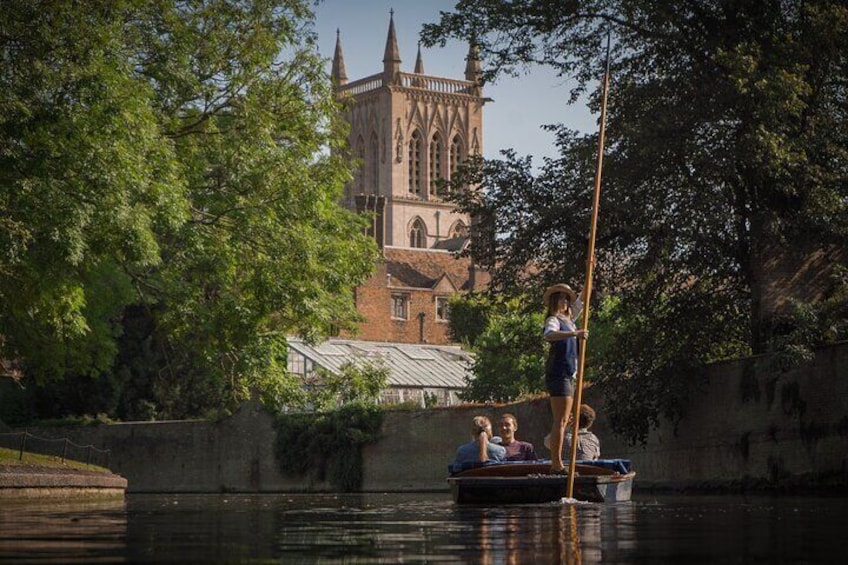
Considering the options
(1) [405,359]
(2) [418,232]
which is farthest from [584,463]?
(2) [418,232]

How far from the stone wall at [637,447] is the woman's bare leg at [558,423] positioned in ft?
34.9

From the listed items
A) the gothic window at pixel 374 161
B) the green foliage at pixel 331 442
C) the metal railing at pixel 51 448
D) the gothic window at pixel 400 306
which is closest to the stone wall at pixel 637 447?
the green foliage at pixel 331 442

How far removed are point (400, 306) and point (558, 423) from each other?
7523cm

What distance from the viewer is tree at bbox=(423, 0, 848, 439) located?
89.0 ft

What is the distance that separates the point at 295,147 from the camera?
30.4m

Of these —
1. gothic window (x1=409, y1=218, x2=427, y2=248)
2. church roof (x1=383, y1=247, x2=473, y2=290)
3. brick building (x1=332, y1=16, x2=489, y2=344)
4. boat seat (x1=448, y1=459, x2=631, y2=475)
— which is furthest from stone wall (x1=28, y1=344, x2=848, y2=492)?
gothic window (x1=409, y1=218, x2=427, y2=248)

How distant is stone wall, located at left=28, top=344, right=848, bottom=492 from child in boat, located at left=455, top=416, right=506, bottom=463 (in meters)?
9.16

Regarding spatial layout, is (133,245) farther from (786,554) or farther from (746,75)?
(786,554)

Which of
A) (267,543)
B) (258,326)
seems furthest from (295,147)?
(267,543)

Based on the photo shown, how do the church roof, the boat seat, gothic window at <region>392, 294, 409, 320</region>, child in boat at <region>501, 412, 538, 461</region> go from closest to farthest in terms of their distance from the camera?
the boat seat, child in boat at <region>501, 412, 538, 461</region>, gothic window at <region>392, 294, 409, 320</region>, the church roof

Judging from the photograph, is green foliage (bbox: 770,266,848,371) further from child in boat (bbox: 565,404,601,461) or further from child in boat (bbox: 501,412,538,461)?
child in boat (bbox: 565,404,601,461)

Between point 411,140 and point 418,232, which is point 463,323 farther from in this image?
point 411,140

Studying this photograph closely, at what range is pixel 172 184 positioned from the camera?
2555 centimetres

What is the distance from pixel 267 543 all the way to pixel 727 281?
2224cm
